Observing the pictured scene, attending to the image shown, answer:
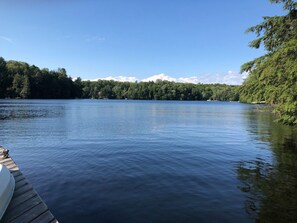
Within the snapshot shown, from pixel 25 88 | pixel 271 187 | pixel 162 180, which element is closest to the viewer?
pixel 271 187

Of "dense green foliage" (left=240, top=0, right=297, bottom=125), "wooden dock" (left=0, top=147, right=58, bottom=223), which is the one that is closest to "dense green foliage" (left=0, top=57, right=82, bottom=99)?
"dense green foliage" (left=240, top=0, right=297, bottom=125)

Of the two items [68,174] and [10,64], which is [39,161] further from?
[10,64]

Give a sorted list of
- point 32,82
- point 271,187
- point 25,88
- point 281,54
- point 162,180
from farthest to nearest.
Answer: point 32,82 → point 25,88 → point 281,54 → point 162,180 → point 271,187

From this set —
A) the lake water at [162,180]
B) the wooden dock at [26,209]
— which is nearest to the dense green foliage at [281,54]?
the lake water at [162,180]

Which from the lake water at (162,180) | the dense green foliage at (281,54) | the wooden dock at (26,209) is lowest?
the lake water at (162,180)

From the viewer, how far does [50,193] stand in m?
10.2

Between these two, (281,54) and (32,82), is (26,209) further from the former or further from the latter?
(32,82)

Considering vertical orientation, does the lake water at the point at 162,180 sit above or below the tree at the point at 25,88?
below

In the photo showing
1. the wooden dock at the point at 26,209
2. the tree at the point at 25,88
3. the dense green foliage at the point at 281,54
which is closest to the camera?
the wooden dock at the point at 26,209

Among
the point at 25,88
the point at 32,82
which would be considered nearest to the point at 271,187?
the point at 25,88

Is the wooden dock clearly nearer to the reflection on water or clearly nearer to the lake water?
the lake water

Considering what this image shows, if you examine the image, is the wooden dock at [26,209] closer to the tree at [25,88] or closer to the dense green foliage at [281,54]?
the dense green foliage at [281,54]

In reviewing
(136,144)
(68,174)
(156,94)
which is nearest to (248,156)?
(136,144)

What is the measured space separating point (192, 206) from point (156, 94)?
7515 inches
